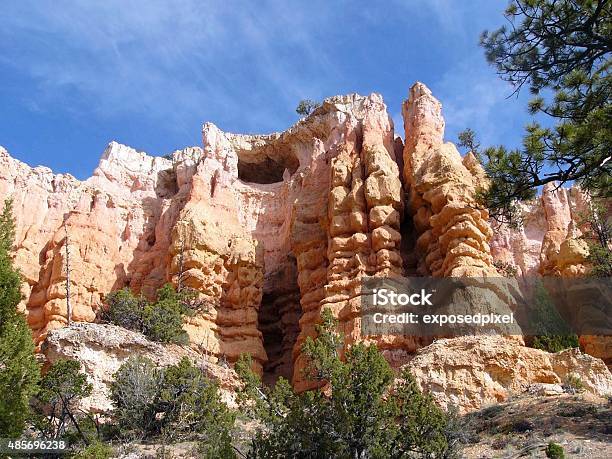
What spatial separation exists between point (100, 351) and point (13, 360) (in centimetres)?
972

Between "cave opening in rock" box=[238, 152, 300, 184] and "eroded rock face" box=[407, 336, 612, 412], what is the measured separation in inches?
859

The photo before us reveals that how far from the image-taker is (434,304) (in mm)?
26750

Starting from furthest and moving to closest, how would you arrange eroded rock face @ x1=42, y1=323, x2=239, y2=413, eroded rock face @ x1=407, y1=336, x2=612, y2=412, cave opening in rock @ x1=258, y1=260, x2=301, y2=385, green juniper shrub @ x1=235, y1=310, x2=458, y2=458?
cave opening in rock @ x1=258, y1=260, x2=301, y2=385 → eroded rock face @ x1=42, y1=323, x2=239, y2=413 → eroded rock face @ x1=407, y1=336, x2=612, y2=412 → green juniper shrub @ x1=235, y1=310, x2=458, y2=458

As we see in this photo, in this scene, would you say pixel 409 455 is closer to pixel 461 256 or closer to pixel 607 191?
pixel 607 191

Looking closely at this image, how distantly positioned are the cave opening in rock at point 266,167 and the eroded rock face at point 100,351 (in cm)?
2092

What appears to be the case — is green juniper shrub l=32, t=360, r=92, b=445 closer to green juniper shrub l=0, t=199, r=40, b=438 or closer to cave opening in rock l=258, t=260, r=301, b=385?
green juniper shrub l=0, t=199, r=40, b=438

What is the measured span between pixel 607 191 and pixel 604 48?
10.7 feet

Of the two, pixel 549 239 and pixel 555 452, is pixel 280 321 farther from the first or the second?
pixel 555 452

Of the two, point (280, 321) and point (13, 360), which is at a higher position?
point (280, 321)

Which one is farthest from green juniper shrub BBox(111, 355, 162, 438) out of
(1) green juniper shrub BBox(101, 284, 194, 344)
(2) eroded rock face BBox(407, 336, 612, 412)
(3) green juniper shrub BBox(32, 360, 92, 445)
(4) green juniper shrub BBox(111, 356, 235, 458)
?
(2) eroded rock face BBox(407, 336, 612, 412)

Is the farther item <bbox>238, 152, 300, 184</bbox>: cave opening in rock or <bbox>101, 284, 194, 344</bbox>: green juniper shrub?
<bbox>238, 152, 300, 184</bbox>: cave opening in rock

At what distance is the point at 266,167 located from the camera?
4472 centimetres

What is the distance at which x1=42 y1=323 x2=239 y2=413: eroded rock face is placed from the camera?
2248 cm

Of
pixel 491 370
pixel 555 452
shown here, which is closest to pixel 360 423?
pixel 555 452
